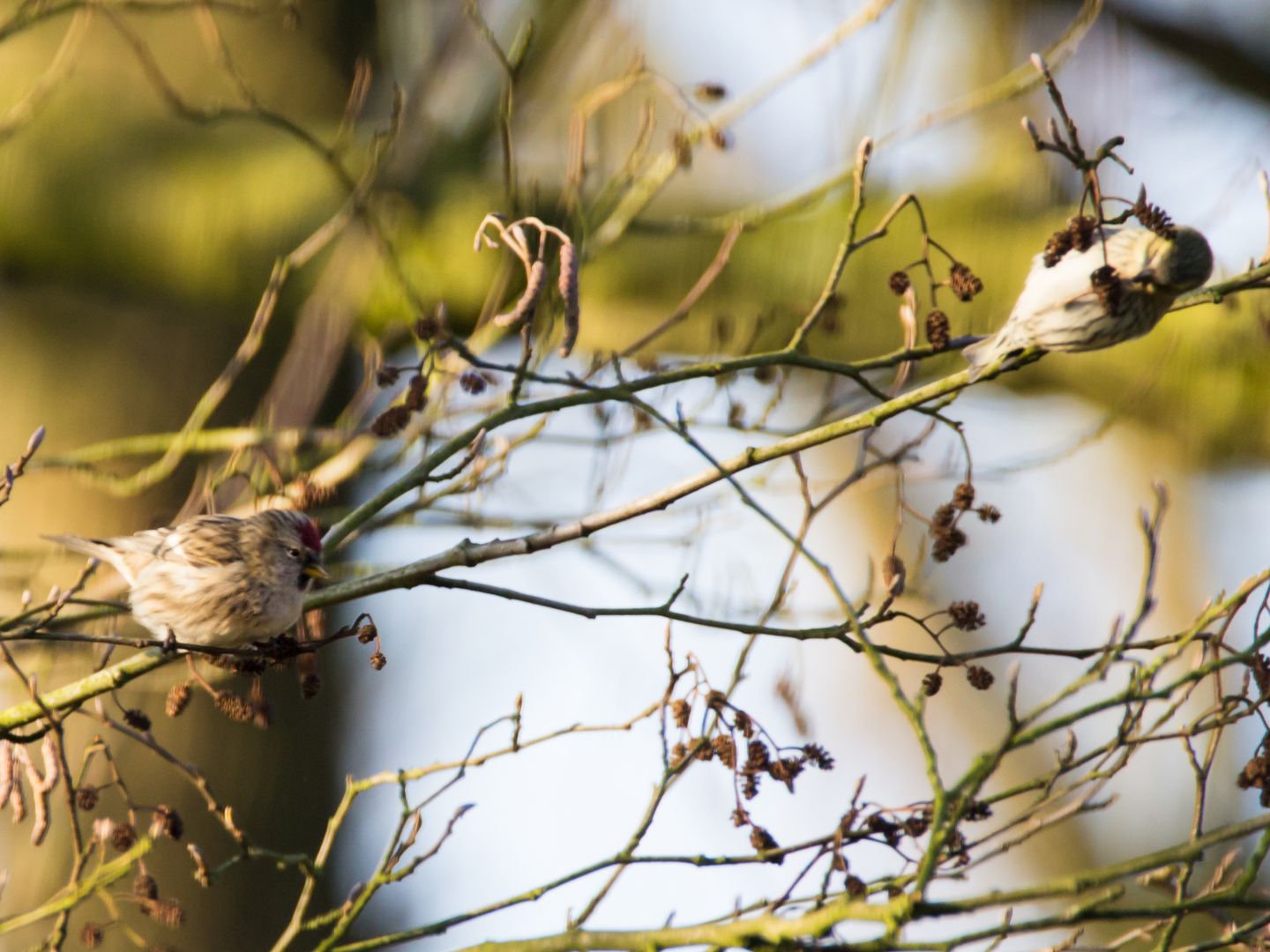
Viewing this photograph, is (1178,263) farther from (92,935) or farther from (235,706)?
(92,935)

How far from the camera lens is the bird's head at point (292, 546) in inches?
89.0

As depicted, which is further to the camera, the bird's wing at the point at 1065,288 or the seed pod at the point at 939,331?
the bird's wing at the point at 1065,288

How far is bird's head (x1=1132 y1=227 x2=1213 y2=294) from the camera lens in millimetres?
1783

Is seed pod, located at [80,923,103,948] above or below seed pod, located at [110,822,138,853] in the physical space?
below

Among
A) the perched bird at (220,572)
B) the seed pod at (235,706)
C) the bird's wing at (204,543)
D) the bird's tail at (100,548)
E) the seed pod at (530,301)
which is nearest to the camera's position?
the seed pod at (530,301)

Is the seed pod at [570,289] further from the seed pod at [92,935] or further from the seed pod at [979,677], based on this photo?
the seed pod at [92,935]

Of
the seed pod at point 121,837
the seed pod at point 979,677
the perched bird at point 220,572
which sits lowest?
the seed pod at point 979,677

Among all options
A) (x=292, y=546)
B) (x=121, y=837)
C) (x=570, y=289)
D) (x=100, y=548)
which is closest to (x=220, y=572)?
(x=292, y=546)

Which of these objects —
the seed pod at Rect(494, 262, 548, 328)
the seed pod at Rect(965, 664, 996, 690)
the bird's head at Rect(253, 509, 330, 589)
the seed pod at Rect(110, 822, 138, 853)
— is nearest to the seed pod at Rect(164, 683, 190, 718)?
the seed pod at Rect(110, 822, 138, 853)

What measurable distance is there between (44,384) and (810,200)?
8.19 ft

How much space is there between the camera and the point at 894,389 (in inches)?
72.6

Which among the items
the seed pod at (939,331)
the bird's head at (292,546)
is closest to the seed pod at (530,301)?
the seed pod at (939,331)

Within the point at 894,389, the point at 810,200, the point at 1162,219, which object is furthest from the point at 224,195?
the point at 1162,219

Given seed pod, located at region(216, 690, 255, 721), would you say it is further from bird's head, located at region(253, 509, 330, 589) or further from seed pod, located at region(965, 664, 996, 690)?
seed pod, located at region(965, 664, 996, 690)
